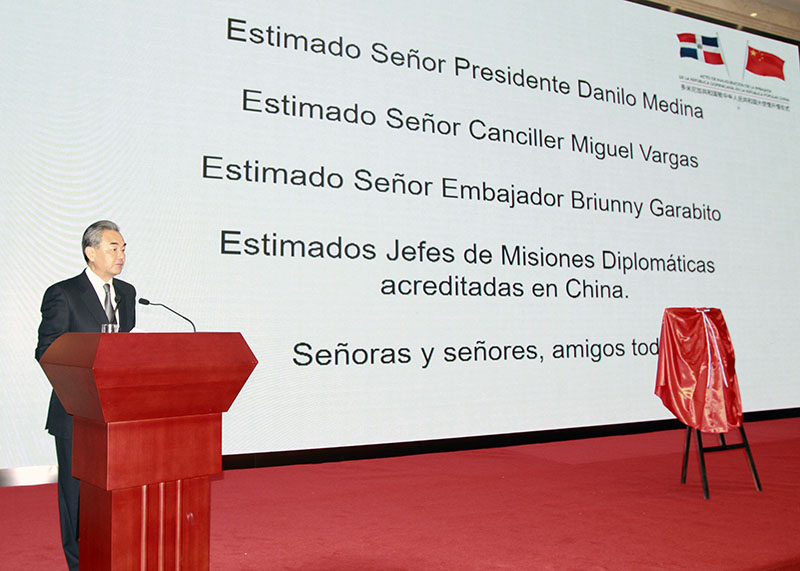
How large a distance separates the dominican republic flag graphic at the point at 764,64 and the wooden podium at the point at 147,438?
5935mm

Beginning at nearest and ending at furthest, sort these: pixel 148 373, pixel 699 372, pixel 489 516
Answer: pixel 148 373 < pixel 489 516 < pixel 699 372

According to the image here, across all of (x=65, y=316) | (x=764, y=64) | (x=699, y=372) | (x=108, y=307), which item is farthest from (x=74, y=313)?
(x=764, y=64)

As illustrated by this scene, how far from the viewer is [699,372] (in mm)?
2801

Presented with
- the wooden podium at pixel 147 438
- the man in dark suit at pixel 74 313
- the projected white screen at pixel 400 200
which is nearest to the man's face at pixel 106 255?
the man in dark suit at pixel 74 313

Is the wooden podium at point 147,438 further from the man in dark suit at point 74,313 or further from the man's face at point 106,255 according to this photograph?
the man's face at point 106,255

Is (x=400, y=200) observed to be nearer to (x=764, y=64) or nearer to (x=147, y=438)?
(x=147, y=438)

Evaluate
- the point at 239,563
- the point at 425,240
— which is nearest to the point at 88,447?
the point at 239,563

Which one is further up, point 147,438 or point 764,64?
point 764,64

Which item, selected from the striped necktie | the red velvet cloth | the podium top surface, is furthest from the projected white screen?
the podium top surface

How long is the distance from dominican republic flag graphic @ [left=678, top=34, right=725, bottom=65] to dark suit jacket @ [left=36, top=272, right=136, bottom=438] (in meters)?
4.96

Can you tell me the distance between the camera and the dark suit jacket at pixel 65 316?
1819mm

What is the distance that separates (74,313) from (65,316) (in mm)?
29

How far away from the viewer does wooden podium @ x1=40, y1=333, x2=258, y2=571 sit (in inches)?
35.9

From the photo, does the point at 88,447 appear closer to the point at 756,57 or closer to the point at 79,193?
the point at 79,193
